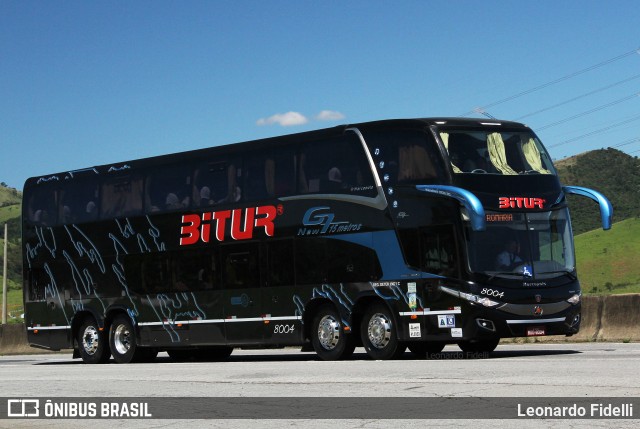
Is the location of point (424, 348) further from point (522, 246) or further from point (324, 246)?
point (522, 246)

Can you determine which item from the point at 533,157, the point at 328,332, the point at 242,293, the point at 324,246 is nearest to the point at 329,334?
the point at 328,332

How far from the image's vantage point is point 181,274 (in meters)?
25.6

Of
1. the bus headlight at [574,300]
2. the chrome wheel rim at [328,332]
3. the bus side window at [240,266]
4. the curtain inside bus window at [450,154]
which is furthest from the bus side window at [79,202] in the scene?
the bus headlight at [574,300]

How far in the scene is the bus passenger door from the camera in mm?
24016

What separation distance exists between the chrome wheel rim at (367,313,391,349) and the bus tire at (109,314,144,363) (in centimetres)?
688

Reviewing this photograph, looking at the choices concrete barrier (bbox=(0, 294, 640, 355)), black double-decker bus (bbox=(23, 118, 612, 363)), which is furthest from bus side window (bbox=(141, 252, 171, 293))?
concrete barrier (bbox=(0, 294, 640, 355))

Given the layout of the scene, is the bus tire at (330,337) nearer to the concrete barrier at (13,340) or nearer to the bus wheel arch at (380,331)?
the bus wheel arch at (380,331)

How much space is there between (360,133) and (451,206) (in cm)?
233

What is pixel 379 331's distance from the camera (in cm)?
2166

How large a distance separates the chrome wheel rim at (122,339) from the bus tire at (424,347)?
7.06 meters

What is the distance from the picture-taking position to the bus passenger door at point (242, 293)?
2402 cm

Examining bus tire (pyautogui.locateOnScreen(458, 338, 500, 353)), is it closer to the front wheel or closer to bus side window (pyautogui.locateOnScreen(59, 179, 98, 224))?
the front wheel

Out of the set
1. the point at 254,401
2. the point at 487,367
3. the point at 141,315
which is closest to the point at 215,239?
the point at 141,315

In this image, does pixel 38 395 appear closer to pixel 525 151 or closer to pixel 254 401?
pixel 254 401
